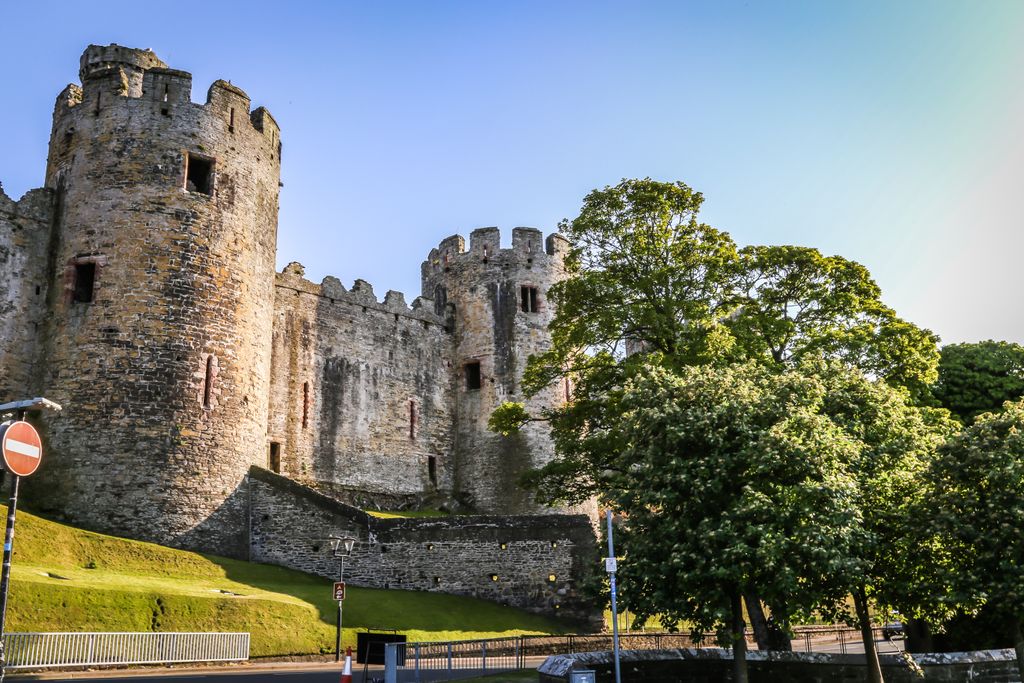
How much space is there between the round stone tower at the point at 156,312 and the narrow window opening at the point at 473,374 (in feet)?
36.3

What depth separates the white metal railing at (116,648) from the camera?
1758 centimetres

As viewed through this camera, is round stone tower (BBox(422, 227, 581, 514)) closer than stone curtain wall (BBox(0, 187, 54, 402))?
No

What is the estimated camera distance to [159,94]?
1169 inches

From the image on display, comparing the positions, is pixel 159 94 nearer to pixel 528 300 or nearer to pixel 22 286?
pixel 22 286

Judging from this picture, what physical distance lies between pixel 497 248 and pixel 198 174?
1421 cm

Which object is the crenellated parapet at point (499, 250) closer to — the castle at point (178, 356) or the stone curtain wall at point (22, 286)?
the castle at point (178, 356)

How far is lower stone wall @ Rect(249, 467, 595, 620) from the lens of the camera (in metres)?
28.2

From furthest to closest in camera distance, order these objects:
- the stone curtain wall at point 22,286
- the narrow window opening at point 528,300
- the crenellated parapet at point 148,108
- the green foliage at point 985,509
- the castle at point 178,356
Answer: the narrow window opening at point 528,300
the crenellated parapet at point 148,108
the stone curtain wall at point 22,286
the castle at point 178,356
the green foliage at point 985,509

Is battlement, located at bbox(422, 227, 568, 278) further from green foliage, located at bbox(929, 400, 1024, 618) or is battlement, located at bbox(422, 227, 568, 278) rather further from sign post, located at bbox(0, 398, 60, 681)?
sign post, located at bbox(0, 398, 60, 681)

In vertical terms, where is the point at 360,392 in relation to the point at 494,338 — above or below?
below

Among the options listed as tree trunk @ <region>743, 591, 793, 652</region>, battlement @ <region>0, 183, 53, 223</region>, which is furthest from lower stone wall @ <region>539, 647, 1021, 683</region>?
battlement @ <region>0, 183, 53, 223</region>

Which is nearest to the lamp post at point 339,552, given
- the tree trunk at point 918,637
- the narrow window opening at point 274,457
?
the narrow window opening at point 274,457

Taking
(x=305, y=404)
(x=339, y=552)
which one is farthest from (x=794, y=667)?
(x=305, y=404)

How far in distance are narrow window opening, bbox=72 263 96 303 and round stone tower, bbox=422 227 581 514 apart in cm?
1628
